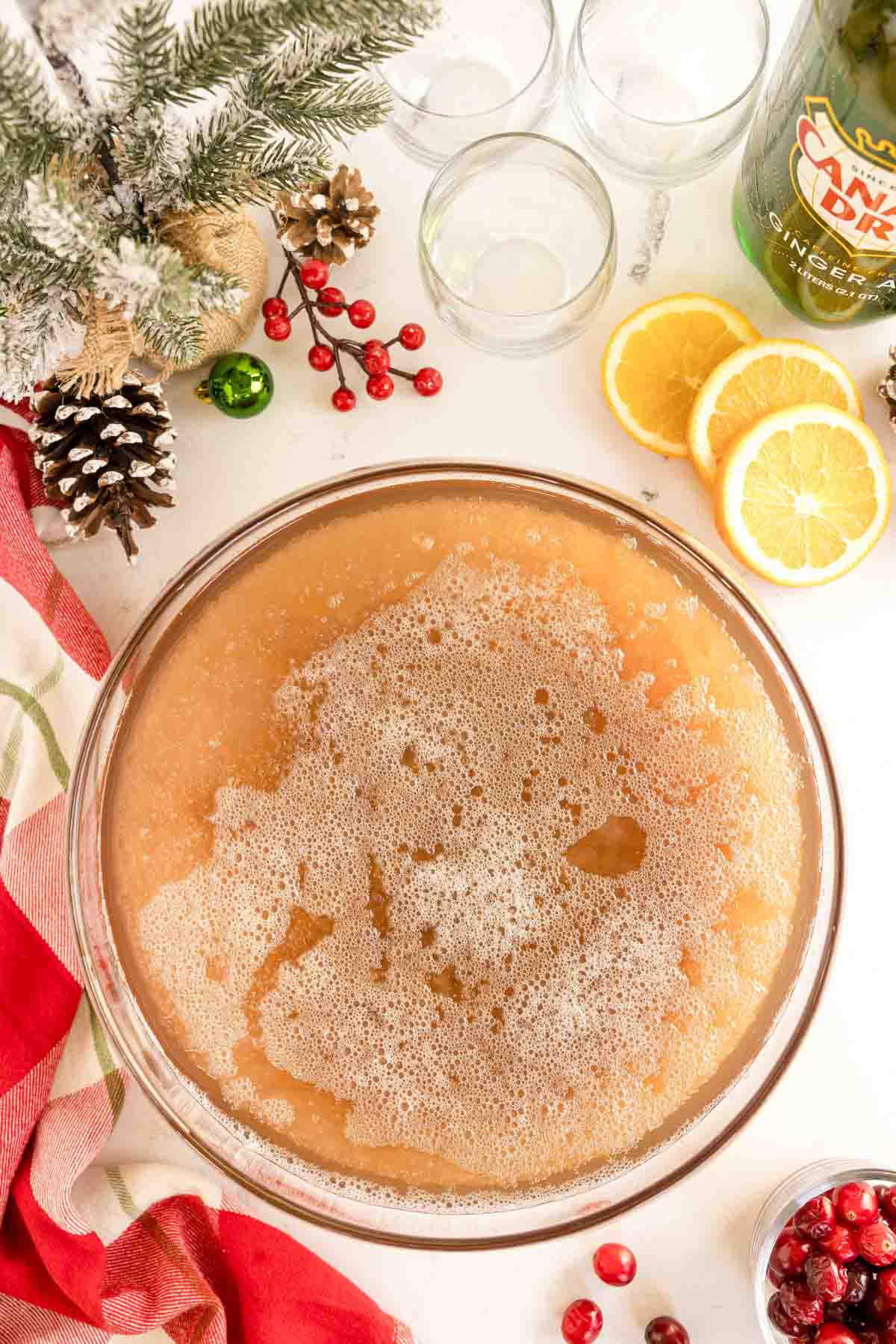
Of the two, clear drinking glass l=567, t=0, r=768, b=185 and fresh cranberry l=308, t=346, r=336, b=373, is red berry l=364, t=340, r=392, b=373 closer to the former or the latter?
fresh cranberry l=308, t=346, r=336, b=373

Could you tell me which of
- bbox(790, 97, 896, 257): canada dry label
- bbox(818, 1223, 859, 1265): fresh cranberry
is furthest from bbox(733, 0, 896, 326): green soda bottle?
bbox(818, 1223, 859, 1265): fresh cranberry

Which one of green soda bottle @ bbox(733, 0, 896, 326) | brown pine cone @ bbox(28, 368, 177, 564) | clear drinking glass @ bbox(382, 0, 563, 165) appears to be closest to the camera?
green soda bottle @ bbox(733, 0, 896, 326)

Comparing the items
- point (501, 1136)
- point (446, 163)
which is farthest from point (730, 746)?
point (446, 163)

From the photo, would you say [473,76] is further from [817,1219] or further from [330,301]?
[817,1219]

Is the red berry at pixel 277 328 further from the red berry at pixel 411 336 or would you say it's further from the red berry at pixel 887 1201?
the red berry at pixel 887 1201

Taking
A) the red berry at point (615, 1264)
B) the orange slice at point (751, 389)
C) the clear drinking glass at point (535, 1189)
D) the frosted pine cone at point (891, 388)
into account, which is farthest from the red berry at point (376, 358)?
the red berry at point (615, 1264)

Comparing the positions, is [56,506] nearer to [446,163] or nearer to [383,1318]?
[446,163]
